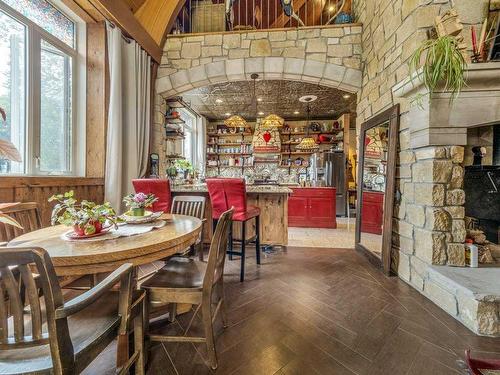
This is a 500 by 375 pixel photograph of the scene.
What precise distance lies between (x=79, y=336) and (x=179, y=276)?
2.09ft

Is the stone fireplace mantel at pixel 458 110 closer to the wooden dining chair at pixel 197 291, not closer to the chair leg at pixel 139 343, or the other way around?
the wooden dining chair at pixel 197 291

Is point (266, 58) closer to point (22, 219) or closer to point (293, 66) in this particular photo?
point (293, 66)

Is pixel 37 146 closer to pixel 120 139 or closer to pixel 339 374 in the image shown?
pixel 120 139

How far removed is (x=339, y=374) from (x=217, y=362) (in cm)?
70

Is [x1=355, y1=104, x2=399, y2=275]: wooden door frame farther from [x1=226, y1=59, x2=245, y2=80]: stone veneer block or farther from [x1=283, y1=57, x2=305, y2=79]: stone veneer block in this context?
[x1=226, y1=59, x2=245, y2=80]: stone veneer block

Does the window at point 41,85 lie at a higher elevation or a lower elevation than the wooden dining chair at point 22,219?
higher

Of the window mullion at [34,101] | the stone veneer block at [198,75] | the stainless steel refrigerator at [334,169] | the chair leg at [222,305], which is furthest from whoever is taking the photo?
the stainless steel refrigerator at [334,169]

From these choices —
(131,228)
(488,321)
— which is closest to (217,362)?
(131,228)

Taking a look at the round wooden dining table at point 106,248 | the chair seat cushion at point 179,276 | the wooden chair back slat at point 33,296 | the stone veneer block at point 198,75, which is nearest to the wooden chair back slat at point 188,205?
the chair seat cushion at point 179,276

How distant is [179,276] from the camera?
1595 millimetres

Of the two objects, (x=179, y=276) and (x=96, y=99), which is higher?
(x=96, y=99)

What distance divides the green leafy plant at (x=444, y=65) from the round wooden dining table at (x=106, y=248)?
2281mm

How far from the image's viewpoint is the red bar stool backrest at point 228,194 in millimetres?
2750

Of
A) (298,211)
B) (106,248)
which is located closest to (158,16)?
(106,248)
